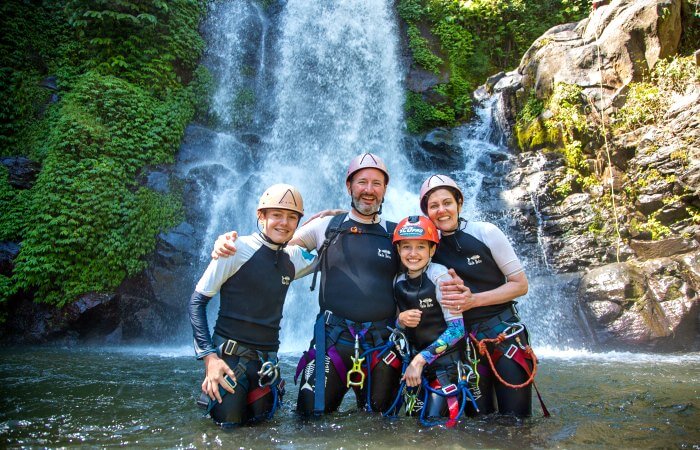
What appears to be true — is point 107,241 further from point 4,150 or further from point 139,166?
point 4,150

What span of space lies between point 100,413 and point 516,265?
13.2 ft

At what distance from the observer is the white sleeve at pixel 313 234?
4137mm

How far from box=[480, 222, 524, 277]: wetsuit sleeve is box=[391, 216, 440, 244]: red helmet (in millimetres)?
511

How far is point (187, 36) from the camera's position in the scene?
48.2ft

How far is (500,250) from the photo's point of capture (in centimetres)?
382

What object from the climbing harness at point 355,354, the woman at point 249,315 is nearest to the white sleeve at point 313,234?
the woman at point 249,315

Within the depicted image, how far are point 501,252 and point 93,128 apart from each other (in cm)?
1155

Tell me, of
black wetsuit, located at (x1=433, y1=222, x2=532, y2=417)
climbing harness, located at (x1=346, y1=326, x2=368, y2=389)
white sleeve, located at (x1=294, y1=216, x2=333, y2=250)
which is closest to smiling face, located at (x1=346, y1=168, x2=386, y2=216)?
white sleeve, located at (x1=294, y1=216, x2=333, y2=250)

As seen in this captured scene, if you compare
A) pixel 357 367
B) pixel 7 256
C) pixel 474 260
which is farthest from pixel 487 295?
pixel 7 256

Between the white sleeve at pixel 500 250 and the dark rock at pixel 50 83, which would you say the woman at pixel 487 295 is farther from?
the dark rock at pixel 50 83

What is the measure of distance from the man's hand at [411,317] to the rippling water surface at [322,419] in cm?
73

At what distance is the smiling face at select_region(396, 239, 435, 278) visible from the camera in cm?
367

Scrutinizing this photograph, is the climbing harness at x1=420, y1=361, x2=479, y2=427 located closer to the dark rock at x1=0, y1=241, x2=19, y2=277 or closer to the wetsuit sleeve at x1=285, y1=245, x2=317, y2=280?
the wetsuit sleeve at x1=285, y1=245, x2=317, y2=280

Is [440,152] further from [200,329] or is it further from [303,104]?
[200,329]
